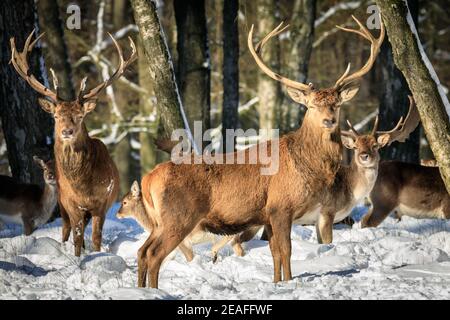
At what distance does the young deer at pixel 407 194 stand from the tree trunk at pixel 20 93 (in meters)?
4.81

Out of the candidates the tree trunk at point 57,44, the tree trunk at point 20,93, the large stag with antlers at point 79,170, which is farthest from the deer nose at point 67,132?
the tree trunk at point 57,44

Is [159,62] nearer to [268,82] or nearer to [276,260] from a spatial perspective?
[276,260]

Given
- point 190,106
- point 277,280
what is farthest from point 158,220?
point 190,106

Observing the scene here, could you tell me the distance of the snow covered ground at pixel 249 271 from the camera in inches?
289

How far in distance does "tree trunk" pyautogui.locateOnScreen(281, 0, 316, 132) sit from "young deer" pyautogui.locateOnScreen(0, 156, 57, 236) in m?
6.67

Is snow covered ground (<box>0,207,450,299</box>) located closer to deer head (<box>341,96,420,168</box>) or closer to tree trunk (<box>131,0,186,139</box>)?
deer head (<box>341,96,420,168</box>)

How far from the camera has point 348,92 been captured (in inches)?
360

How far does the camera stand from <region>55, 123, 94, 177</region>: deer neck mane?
10.2 metres

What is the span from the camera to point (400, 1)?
9.62 meters

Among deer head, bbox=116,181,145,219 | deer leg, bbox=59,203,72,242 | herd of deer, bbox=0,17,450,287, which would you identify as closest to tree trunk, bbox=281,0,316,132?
herd of deer, bbox=0,17,450,287

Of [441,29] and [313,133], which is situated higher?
[441,29]

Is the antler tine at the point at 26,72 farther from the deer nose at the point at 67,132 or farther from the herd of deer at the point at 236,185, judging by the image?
the deer nose at the point at 67,132
